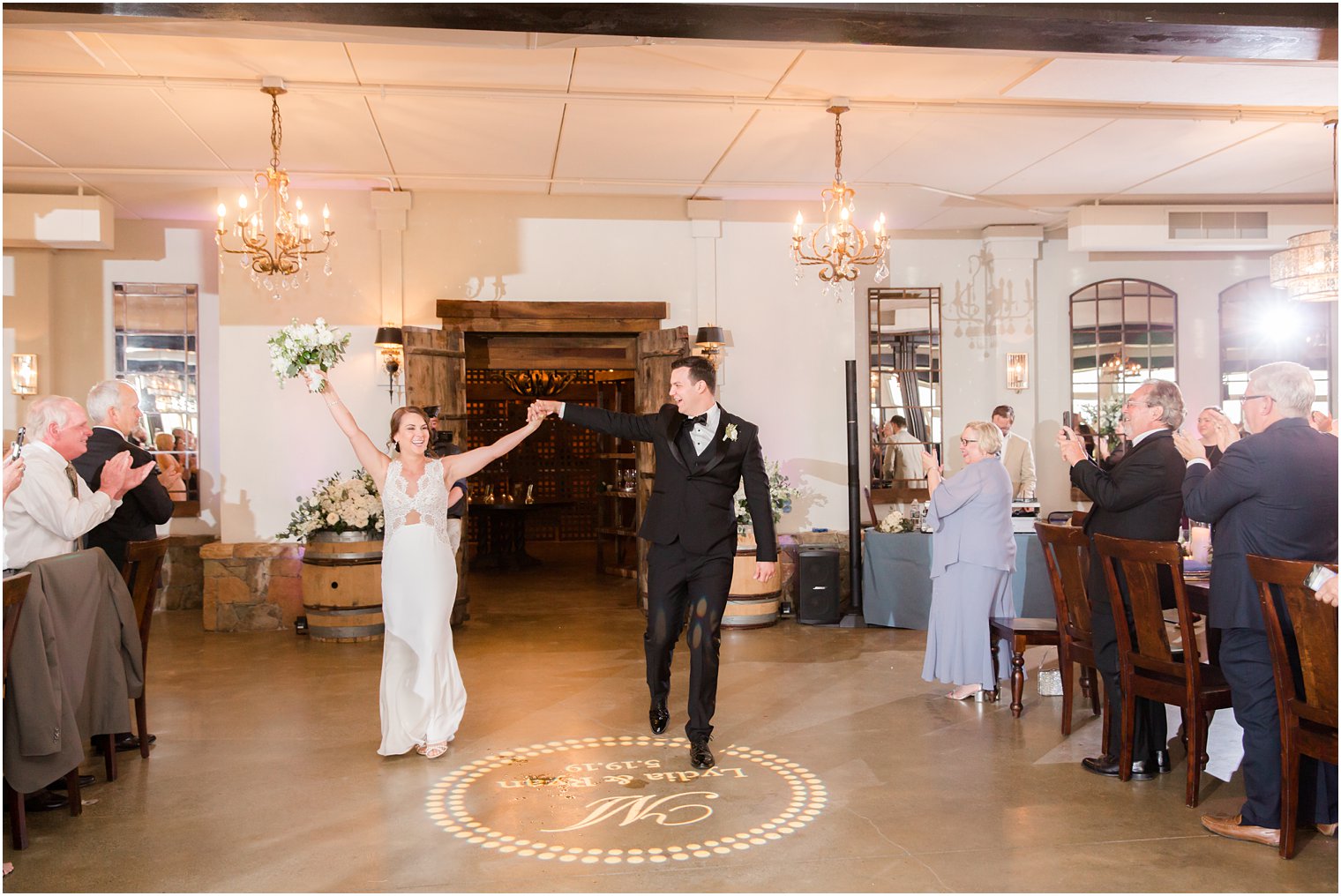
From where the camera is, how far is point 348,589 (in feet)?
24.1

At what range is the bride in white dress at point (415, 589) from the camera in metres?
4.58

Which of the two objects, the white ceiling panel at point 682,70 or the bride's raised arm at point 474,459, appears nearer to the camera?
the bride's raised arm at point 474,459

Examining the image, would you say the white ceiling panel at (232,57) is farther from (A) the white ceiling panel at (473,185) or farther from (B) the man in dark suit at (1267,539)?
(B) the man in dark suit at (1267,539)

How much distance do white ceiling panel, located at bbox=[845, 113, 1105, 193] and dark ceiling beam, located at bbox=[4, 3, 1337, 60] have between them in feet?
8.91

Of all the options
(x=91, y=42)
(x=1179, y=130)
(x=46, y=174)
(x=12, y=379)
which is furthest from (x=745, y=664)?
(x=12, y=379)

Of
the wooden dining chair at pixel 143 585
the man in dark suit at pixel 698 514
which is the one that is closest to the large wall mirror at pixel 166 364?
the wooden dining chair at pixel 143 585

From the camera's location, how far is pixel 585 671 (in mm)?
6328

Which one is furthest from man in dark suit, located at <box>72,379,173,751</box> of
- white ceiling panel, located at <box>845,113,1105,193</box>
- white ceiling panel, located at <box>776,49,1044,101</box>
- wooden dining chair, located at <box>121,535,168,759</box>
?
white ceiling panel, located at <box>845,113,1105,193</box>

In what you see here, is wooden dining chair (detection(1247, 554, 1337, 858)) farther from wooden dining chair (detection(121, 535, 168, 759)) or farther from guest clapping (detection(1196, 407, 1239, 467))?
wooden dining chair (detection(121, 535, 168, 759))

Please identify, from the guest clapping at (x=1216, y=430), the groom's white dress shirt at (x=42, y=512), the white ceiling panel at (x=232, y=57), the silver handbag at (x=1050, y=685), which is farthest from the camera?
the guest clapping at (x=1216, y=430)

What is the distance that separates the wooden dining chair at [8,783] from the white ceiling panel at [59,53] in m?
2.86

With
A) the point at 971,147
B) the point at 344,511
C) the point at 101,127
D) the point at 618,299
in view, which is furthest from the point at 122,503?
the point at 971,147

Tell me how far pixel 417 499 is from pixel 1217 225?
747 centimetres

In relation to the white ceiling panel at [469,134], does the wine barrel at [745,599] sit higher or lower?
lower
